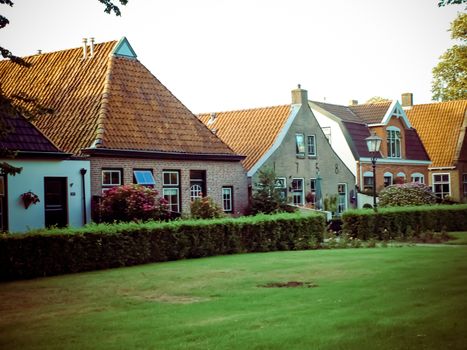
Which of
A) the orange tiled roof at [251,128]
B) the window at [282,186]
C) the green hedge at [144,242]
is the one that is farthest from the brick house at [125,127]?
the green hedge at [144,242]

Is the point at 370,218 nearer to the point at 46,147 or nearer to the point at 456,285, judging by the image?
the point at 46,147

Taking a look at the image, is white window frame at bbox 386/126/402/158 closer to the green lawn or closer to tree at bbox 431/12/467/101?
tree at bbox 431/12/467/101

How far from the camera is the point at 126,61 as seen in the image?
106 ft

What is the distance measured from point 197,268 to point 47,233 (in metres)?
3.75

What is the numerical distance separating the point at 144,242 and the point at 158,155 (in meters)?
10.7

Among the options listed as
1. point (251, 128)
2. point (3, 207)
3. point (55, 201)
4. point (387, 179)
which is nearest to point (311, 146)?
point (251, 128)

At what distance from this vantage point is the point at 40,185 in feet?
82.7

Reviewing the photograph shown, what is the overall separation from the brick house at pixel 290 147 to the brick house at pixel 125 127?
135 inches

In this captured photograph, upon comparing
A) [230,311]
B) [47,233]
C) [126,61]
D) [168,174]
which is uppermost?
[126,61]

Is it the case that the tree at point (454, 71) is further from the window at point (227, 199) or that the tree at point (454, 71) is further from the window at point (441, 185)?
the window at point (227, 199)

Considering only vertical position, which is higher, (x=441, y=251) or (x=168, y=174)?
(x=168, y=174)

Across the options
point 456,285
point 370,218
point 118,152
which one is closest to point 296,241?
point 370,218

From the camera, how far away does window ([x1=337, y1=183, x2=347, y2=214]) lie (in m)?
42.9

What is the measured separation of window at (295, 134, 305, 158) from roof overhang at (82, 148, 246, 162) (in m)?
5.70
